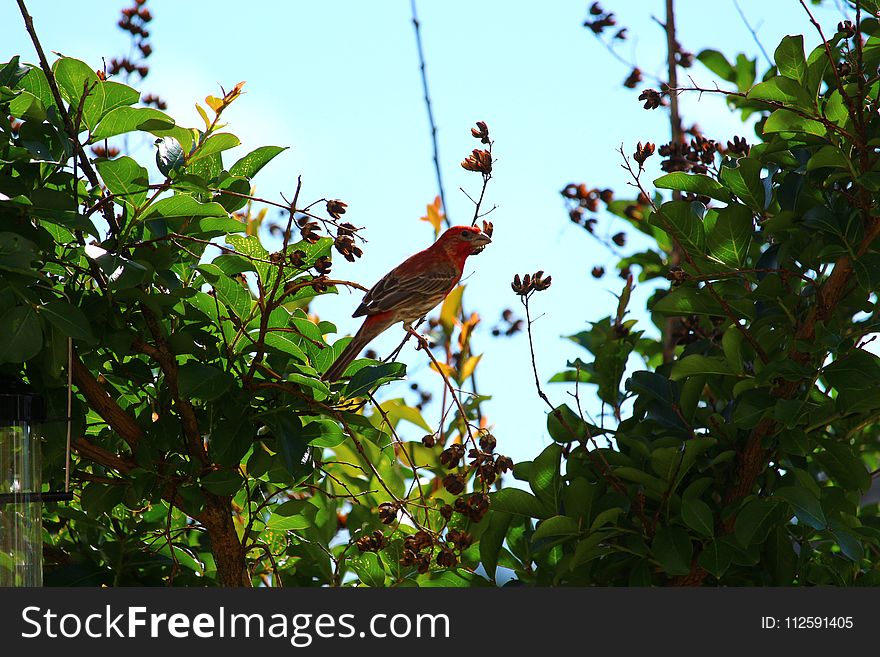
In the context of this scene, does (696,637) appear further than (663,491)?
No

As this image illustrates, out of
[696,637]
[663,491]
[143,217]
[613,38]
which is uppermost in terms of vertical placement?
[613,38]

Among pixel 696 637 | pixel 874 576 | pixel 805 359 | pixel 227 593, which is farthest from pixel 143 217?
pixel 874 576

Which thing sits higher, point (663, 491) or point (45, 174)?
point (45, 174)

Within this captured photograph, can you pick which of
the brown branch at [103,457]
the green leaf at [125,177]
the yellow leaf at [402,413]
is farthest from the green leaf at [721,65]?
the brown branch at [103,457]

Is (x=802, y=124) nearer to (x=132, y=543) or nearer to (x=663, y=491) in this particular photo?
(x=663, y=491)

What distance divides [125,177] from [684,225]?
0.93 metres

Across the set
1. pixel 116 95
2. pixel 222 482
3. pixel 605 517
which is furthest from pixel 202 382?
pixel 605 517

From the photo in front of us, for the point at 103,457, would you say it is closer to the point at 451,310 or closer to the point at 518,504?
the point at 518,504

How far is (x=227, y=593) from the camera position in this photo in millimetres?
1323

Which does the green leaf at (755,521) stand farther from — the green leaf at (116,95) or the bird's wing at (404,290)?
the green leaf at (116,95)

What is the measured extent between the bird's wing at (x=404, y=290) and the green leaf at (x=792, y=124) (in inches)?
29.0

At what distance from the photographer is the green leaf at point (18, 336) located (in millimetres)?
1273

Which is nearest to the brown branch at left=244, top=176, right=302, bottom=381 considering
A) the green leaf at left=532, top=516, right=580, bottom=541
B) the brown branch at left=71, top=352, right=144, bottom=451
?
the brown branch at left=71, top=352, right=144, bottom=451

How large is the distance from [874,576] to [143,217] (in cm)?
144
